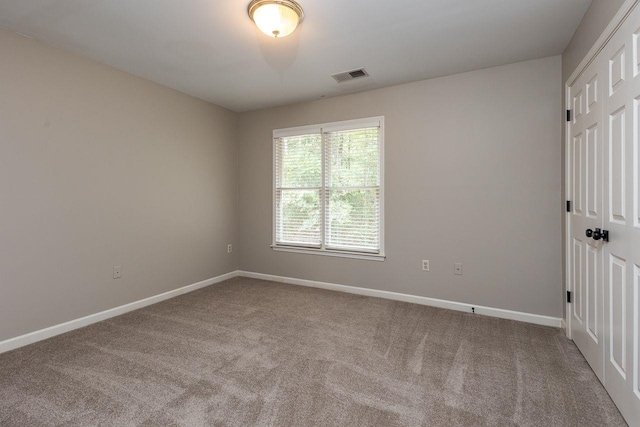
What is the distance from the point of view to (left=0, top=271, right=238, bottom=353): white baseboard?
8.37 ft

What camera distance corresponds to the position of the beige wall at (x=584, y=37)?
195cm

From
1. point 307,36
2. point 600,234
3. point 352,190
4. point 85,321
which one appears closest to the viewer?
point 600,234

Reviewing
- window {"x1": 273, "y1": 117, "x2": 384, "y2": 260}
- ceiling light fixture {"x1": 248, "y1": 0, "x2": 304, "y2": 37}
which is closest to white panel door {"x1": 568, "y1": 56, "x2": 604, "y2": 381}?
window {"x1": 273, "y1": 117, "x2": 384, "y2": 260}

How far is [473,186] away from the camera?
3.35 m

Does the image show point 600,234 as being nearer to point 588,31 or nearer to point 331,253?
point 588,31

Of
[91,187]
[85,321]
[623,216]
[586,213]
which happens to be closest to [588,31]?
[586,213]

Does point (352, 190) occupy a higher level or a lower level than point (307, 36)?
lower

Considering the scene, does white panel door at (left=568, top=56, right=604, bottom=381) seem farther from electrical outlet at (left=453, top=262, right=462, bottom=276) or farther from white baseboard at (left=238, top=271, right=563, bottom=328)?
electrical outlet at (left=453, top=262, right=462, bottom=276)

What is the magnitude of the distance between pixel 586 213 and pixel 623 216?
2.11ft

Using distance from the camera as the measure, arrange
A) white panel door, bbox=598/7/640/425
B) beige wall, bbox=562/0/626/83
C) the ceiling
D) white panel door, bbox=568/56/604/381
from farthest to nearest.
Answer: the ceiling, white panel door, bbox=568/56/604/381, beige wall, bbox=562/0/626/83, white panel door, bbox=598/7/640/425

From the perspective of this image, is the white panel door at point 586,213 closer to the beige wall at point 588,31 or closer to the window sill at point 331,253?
the beige wall at point 588,31

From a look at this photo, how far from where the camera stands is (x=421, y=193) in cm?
361

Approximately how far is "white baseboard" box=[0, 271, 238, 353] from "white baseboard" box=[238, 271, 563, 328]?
1.15 metres

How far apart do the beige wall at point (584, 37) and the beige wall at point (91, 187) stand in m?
4.10
